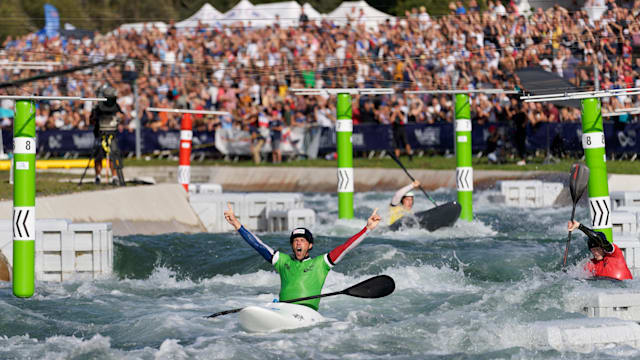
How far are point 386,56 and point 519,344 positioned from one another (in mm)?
20522

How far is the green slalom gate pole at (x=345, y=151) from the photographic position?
1838 cm

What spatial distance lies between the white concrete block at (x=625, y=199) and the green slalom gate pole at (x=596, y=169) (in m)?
6.15

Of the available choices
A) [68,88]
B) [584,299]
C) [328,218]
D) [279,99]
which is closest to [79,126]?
[68,88]

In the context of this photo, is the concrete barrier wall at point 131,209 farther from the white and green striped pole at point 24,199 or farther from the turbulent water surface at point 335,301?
the white and green striped pole at point 24,199

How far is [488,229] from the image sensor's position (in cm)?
1852

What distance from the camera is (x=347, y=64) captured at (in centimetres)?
2964

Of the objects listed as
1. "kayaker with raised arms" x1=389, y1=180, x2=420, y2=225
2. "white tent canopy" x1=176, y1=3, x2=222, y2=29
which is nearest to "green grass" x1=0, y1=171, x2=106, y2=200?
"kayaker with raised arms" x1=389, y1=180, x2=420, y2=225

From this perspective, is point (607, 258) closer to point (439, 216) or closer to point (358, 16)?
point (439, 216)

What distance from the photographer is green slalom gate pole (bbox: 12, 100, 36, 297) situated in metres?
11.9

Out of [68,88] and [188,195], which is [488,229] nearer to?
[188,195]

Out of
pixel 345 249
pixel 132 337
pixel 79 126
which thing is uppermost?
pixel 79 126

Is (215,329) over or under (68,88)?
under

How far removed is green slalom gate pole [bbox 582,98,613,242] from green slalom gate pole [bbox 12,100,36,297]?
647cm

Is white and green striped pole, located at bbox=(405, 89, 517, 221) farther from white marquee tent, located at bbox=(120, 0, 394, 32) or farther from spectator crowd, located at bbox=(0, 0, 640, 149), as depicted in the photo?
white marquee tent, located at bbox=(120, 0, 394, 32)
